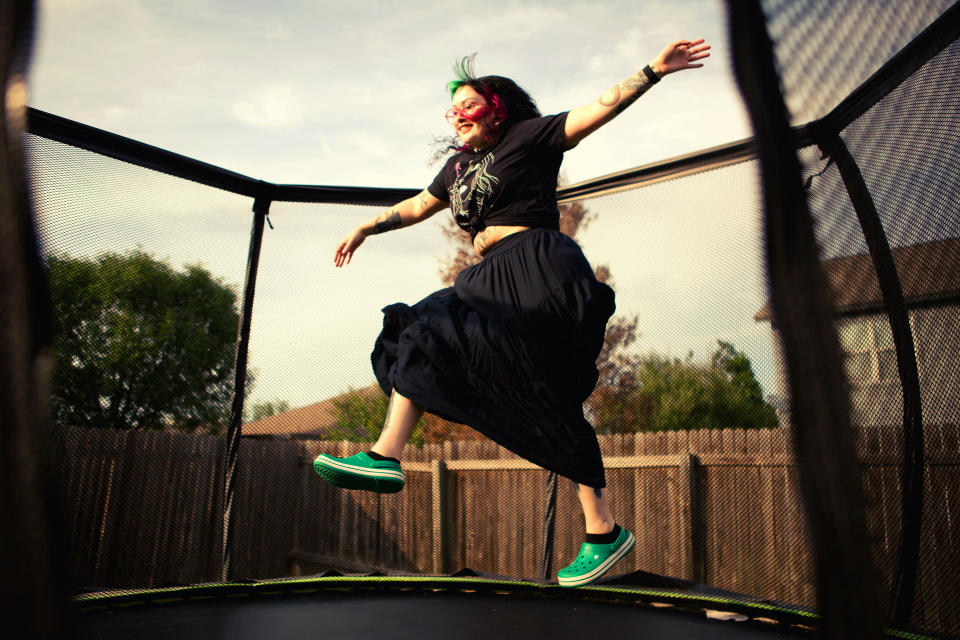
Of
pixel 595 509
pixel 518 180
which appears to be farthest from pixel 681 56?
pixel 595 509

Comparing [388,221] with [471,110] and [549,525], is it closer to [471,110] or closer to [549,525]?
[471,110]

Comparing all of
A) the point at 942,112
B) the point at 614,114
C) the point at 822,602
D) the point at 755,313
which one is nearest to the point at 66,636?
the point at 822,602

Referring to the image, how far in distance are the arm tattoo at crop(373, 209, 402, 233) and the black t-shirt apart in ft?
1.18

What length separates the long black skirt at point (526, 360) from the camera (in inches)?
59.2

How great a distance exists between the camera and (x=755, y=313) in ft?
6.89

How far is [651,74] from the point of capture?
4.61 feet

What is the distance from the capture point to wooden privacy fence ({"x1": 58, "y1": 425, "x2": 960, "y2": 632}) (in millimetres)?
1500

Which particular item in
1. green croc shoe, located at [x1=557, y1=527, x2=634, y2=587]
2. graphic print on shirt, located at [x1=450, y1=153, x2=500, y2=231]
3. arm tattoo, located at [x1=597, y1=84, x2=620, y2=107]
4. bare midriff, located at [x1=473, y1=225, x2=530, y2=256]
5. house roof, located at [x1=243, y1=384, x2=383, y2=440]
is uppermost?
arm tattoo, located at [x1=597, y1=84, x2=620, y2=107]

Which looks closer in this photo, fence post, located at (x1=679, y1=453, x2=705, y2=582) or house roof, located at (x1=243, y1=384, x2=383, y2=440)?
house roof, located at (x1=243, y1=384, x2=383, y2=440)

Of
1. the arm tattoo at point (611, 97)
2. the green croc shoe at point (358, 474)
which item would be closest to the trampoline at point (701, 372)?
the green croc shoe at point (358, 474)

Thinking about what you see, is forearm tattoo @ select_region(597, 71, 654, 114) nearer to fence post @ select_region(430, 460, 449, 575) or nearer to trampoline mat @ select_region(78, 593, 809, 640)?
trampoline mat @ select_region(78, 593, 809, 640)

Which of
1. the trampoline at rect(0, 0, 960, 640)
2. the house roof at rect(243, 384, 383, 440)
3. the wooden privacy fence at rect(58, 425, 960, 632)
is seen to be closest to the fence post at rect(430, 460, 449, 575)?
the wooden privacy fence at rect(58, 425, 960, 632)

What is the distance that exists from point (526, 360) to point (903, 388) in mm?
794

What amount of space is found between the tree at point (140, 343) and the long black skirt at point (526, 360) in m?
1.09
